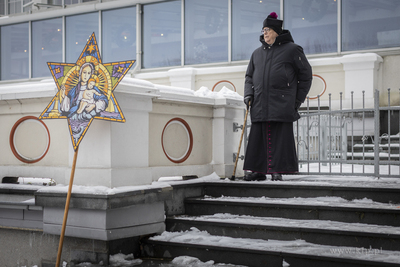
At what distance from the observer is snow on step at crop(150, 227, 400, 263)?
11.7ft

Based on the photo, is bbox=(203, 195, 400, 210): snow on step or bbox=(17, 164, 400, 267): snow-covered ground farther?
bbox=(203, 195, 400, 210): snow on step

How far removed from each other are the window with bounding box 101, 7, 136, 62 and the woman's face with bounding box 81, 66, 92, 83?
9424mm

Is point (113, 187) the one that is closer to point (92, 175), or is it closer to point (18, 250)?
point (92, 175)

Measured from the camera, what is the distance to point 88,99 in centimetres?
429

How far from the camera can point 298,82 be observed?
5621 mm

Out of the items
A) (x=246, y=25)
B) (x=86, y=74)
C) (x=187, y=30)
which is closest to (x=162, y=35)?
(x=187, y=30)

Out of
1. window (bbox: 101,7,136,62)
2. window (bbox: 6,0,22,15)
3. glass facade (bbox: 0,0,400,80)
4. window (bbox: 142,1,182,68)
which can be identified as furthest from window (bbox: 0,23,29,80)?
window (bbox: 142,1,182,68)

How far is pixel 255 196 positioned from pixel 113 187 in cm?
169

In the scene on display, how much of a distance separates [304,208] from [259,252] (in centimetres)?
86

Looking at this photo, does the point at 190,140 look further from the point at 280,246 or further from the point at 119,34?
the point at 119,34

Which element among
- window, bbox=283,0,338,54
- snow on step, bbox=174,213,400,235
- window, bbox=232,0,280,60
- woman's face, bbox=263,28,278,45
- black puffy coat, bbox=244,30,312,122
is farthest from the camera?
window, bbox=232,0,280,60

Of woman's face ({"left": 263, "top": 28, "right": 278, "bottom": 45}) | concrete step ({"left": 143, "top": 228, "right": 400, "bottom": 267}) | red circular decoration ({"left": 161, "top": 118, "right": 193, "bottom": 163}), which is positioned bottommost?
concrete step ({"left": 143, "top": 228, "right": 400, "bottom": 267})

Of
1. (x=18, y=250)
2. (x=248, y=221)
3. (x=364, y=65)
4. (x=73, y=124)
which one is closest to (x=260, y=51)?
(x=248, y=221)

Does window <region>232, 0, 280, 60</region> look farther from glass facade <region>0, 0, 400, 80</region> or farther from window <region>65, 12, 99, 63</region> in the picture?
window <region>65, 12, 99, 63</region>
